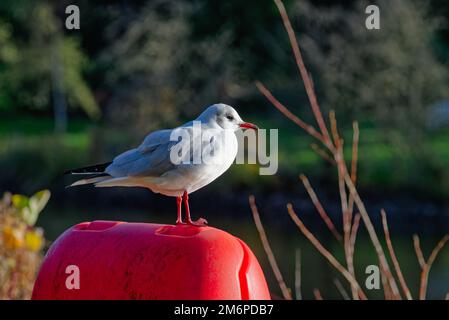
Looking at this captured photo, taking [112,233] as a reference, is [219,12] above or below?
above

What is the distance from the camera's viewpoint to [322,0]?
2731cm

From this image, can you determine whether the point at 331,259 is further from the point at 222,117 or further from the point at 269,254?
the point at 222,117

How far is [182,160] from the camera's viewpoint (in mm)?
3512

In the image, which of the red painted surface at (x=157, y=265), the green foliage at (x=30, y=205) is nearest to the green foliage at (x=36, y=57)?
the green foliage at (x=30, y=205)

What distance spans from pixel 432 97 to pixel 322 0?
17.6 feet

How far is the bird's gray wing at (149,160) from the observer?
356cm

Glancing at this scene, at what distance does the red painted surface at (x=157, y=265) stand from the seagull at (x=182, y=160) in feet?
0.95

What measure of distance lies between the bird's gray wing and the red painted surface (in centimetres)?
37

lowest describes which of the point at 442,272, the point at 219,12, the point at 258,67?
the point at 442,272

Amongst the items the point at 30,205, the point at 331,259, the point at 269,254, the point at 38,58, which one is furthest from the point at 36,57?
the point at 331,259

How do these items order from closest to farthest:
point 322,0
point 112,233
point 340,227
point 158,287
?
point 158,287 → point 112,233 → point 340,227 → point 322,0

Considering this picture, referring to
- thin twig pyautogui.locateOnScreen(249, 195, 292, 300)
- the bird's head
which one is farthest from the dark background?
the bird's head

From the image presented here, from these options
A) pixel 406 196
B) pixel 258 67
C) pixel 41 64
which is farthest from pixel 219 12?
pixel 406 196
